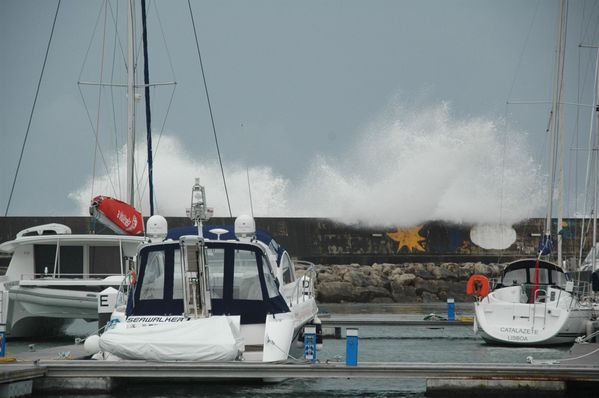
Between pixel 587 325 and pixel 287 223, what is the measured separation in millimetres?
30274

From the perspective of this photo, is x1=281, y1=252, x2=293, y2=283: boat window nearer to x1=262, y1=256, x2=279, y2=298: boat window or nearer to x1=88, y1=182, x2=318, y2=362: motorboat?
x1=88, y1=182, x2=318, y2=362: motorboat

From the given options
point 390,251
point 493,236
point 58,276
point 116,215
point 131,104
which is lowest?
point 390,251

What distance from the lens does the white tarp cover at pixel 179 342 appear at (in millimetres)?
17016

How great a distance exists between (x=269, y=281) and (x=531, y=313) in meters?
10.1

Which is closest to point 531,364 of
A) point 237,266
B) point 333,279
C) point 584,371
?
point 584,371

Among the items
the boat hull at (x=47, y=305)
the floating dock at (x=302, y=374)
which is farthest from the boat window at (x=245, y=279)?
the boat hull at (x=47, y=305)

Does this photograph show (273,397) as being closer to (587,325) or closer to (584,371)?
(584,371)

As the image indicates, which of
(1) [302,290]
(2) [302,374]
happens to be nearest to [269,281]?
(2) [302,374]

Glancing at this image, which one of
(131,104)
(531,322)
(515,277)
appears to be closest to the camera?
(531,322)

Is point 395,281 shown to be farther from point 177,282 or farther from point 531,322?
point 177,282

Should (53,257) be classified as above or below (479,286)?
above

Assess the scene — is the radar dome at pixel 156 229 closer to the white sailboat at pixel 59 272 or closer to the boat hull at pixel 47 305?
the white sailboat at pixel 59 272

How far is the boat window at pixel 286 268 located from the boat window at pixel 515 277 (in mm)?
9200

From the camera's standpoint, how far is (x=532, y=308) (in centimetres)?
2684
